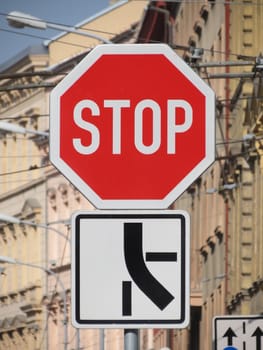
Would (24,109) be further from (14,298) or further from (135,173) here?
(135,173)

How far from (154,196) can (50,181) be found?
76516 millimetres

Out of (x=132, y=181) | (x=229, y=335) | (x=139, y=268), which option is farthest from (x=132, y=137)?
(x=229, y=335)

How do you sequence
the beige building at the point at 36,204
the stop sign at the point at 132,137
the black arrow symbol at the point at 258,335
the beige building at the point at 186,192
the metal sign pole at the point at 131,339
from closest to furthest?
the metal sign pole at the point at 131,339, the stop sign at the point at 132,137, the black arrow symbol at the point at 258,335, the beige building at the point at 186,192, the beige building at the point at 36,204

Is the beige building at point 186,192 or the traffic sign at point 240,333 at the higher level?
the beige building at point 186,192

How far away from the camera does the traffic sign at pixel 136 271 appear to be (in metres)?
7.87

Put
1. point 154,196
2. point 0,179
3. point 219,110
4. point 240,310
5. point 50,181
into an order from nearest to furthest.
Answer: point 154,196 → point 240,310 → point 219,110 → point 50,181 → point 0,179

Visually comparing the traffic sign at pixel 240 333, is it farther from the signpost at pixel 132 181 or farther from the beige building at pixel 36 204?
the beige building at pixel 36 204

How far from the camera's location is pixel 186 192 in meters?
58.3

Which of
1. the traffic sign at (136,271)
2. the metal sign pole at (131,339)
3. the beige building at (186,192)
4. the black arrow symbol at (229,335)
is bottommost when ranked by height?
the metal sign pole at (131,339)

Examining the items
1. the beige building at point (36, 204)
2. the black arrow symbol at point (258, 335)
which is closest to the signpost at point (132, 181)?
the black arrow symbol at point (258, 335)

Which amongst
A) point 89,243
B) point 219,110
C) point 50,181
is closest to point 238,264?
point 219,110

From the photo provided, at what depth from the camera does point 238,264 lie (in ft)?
142

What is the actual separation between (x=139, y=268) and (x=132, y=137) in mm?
483

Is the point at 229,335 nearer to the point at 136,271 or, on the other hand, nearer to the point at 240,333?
the point at 240,333
